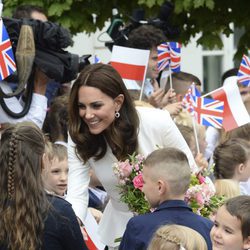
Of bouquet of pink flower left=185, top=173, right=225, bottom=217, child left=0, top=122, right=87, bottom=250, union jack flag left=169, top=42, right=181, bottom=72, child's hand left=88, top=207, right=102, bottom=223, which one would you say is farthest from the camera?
union jack flag left=169, top=42, right=181, bottom=72

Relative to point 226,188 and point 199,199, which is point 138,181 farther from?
point 226,188

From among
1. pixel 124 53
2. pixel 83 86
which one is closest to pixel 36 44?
pixel 124 53

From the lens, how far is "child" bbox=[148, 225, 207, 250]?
504 cm

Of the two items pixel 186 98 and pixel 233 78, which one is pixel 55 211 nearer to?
pixel 186 98

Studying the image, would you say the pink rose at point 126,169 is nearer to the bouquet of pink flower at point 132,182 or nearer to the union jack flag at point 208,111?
the bouquet of pink flower at point 132,182

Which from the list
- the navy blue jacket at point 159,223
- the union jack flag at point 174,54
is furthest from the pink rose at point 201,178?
the union jack flag at point 174,54

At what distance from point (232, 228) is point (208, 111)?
411cm

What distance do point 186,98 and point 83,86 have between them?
3268 mm

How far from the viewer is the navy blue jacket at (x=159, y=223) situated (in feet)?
19.2

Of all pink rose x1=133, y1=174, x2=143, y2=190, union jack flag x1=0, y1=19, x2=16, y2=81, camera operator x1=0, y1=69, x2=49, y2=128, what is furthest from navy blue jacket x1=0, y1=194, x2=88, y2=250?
camera operator x1=0, y1=69, x2=49, y2=128

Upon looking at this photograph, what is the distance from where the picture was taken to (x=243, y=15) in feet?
40.9

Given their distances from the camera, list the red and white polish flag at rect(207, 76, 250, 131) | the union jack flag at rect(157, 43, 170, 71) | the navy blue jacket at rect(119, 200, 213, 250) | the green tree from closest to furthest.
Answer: the navy blue jacket at rect(119, 200, 213, 250), the red and white polish flag at rect(207, 76, 250, 131), the union jack flag at rect(157, 43, 170, 71), the green tree

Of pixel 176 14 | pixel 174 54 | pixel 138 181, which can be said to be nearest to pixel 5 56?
pixel 138 181

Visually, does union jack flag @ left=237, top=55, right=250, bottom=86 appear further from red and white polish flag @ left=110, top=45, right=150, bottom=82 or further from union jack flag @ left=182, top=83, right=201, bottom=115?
red and white polish flag @ left=110, top=45, right=150, bottom=82
